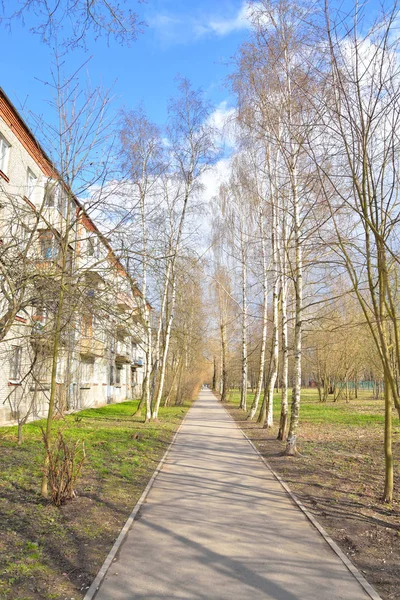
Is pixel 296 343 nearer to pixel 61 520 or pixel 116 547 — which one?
pixel 61 520

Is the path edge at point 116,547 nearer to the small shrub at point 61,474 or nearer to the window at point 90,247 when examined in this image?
the small shrub at point 61,474

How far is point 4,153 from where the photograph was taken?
52.5 feet

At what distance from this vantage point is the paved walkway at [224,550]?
402 centimetres

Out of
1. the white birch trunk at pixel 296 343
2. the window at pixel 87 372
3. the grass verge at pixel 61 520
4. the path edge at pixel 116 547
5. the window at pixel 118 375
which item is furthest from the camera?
the window at pixel 118 375

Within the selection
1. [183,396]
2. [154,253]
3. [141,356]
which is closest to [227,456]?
[154,253]

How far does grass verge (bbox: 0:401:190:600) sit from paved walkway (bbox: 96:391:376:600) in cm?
30

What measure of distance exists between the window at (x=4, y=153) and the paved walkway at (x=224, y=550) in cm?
1200

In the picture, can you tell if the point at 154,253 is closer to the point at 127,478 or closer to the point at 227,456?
the point at 127,478

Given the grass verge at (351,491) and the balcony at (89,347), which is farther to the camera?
the balcony at (89,347)

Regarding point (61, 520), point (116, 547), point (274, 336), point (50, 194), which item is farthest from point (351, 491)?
point (274, 336)

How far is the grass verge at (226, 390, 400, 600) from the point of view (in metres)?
4.86

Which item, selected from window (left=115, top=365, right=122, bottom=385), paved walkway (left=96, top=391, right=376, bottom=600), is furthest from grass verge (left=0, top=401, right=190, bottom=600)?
window (left=115, top=365, right=122, bottom=385)

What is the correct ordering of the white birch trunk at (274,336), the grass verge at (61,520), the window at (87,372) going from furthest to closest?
the window at (87,372) → the white birch trunk at (274,336) → the grass verge at (61,520)

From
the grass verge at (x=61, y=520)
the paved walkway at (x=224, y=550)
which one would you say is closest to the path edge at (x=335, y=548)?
the paved walkway at (x=224, y=550)
